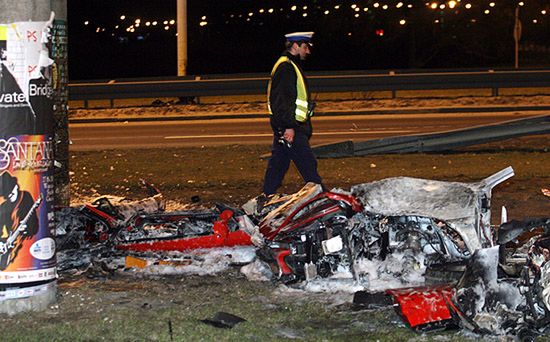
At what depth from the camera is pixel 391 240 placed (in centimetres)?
682

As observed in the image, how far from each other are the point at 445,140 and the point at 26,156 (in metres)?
8.73

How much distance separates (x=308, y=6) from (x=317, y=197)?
37754mm

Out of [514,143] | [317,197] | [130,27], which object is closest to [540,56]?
[130,27]

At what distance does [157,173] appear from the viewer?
1318 cm

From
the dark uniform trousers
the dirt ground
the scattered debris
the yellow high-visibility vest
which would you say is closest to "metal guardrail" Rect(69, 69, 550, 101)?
the dirt ground

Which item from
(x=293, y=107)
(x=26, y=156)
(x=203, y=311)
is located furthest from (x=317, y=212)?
(x=293, y=107)

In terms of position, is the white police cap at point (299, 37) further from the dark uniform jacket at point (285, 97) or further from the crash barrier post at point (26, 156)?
the crash barrier post at point (26, 156)

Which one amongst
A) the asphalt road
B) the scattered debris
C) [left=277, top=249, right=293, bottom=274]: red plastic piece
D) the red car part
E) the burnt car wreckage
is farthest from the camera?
the asphalt road

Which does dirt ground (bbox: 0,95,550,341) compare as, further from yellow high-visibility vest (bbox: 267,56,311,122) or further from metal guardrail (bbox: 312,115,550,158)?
metal guardrail (bbox: 312,115,550,158)

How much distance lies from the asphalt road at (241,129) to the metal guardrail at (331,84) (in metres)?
2.44

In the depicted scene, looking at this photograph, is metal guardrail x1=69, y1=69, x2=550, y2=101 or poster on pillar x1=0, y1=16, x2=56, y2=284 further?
metal guardrail x1=69, y1=69, x2=550, y2=101

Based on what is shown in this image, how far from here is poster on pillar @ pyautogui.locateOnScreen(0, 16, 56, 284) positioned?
6.27 metres

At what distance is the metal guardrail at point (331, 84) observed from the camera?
76.6 feet

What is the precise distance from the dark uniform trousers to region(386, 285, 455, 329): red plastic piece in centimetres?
361
